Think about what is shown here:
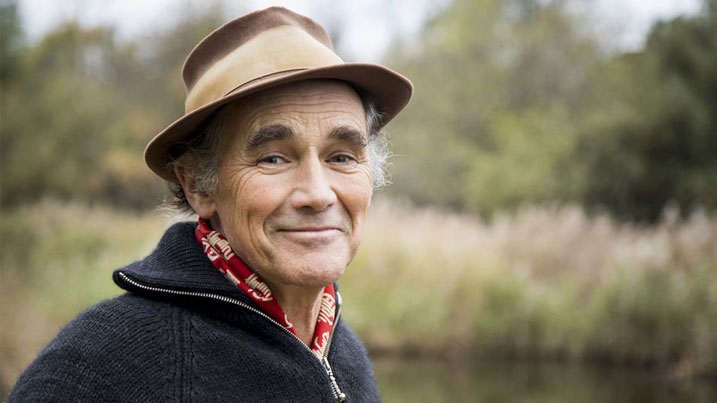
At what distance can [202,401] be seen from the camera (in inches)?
58.4

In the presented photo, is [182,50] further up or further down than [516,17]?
further down

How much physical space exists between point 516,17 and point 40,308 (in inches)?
753

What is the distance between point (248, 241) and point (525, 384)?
259 inches

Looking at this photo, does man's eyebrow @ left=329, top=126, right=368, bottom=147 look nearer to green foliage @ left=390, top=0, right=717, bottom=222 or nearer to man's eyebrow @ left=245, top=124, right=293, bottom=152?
man's eyebrow @ left=245, top=124, right=293, bottom=152

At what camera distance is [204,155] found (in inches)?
69.0

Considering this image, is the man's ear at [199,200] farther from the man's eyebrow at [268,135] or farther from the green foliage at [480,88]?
the green foliage at [480,88]

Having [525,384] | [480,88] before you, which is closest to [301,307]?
[525,384]

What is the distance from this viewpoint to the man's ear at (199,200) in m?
1.78

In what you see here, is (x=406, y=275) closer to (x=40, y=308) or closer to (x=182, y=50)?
(x=40, y=308)

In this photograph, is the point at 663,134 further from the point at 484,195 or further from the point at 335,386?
the point at 335,386

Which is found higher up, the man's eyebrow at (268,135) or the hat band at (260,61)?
the hat band at (260,61)

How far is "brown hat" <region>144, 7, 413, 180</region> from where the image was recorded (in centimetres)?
163

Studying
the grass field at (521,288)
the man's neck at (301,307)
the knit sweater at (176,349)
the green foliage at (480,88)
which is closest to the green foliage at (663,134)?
the grass field at (521,288)

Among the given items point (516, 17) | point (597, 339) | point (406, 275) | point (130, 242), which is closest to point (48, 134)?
point (130, 242)
